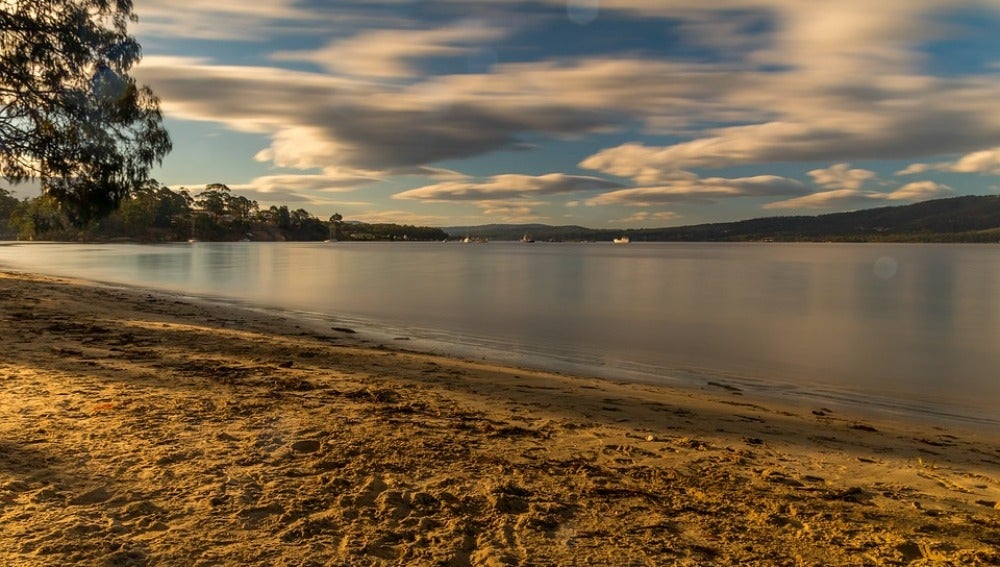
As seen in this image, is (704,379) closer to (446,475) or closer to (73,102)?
(446,475)

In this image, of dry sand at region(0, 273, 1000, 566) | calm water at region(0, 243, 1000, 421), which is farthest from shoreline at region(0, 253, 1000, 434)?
dry sand at region(0, 273, 1000, 566)

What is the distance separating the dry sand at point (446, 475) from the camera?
362 cm

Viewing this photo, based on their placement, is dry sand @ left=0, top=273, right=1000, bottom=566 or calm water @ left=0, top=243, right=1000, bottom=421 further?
calm water @ left=0, top=243, right=1000, bottom=421

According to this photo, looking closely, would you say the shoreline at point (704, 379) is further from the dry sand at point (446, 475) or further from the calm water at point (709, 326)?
the dry sand at point (446, 475)

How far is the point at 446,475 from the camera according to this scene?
481 centimetres

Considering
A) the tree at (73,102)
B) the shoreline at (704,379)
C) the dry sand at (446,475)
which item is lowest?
the shoreline at (704,379)

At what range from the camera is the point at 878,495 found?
4.84 metres

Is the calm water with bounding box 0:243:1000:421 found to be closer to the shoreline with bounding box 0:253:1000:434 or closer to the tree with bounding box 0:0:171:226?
the shoreline with bounding box 0:253:1000:434

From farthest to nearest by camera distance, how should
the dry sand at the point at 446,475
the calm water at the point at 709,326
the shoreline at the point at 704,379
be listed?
the calm water at the point at 709,326
the shoreline at the point at 704,379
the dry sand at the point at 446,475

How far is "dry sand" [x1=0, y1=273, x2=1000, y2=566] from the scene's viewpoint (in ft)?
11.9

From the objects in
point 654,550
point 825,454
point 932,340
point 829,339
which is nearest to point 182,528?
point 654,550

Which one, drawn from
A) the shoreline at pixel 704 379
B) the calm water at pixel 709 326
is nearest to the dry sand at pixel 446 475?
the shoreline at pixel 704 379

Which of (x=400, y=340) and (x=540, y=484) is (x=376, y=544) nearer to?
(x=540, y=484)


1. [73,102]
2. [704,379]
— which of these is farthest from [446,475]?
[73,102]
